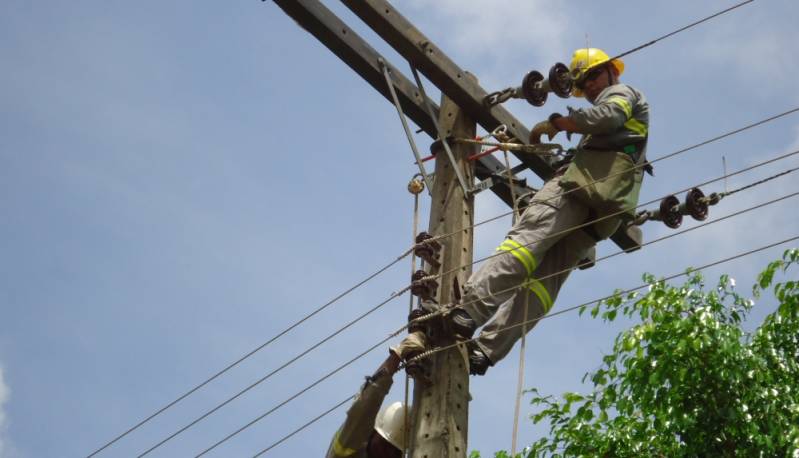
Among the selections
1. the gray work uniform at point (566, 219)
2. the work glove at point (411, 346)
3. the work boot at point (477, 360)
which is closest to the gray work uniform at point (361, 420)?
the work glove at point (411, 346)


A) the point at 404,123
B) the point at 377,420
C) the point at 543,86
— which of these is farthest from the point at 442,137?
the point at 377,420

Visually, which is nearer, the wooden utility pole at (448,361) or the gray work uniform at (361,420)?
the wooden utility pole at (448,361)

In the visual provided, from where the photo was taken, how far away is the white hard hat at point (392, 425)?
5.50 meters

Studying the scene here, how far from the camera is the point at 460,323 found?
4.89m

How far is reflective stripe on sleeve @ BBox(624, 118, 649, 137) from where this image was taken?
538cm

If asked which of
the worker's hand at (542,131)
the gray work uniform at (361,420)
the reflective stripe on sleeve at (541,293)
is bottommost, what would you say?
the gray work uniform at (361,420)

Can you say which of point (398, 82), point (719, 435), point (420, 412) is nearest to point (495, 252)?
point (420, 412)

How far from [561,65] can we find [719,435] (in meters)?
3.41

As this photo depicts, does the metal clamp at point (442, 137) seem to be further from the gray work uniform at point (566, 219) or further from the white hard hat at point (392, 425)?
the white hard hat at point (392, 425)

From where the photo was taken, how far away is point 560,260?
544cm

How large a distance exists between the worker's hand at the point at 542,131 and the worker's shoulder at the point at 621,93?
27 centimetres

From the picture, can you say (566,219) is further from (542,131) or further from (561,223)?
(542,131)

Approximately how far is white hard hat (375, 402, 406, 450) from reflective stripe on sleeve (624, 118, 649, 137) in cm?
168

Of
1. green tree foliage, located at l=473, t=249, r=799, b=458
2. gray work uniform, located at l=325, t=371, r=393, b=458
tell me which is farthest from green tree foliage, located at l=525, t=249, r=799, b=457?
gray work uniform, located at l=325, t=371, r=393, b=458
